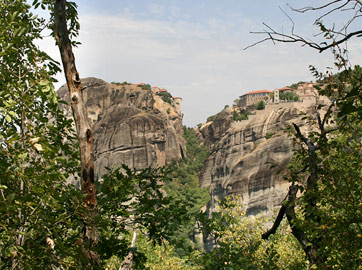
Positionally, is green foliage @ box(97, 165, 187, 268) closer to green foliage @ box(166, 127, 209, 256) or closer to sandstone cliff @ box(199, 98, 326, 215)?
sandstone cliff @ box(199, 98, 326, 215)

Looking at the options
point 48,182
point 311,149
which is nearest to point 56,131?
point 48,182

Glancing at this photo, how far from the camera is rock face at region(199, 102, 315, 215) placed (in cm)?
7131

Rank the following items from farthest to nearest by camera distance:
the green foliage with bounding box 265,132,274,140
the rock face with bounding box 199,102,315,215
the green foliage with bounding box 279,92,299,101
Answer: the green foliage with bounding box 279,92,299,101 < the green foliage with bounding box 265,132,274,140 < the rock face with bounding box 199,102,315,215

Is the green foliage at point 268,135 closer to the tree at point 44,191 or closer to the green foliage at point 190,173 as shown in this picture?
the green foliage at point 190,173

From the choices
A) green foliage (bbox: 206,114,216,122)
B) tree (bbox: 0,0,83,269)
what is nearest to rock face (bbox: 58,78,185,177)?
green foliage (bbox: 206,114,216,122)

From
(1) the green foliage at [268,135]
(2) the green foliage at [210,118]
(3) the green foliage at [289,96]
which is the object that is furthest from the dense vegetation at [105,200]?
(2) the green foliage at [210,118]

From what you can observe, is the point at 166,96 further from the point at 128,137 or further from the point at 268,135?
the point at 268,135

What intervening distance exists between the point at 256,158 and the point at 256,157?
0.58 ft

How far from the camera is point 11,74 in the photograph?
6.70 meters

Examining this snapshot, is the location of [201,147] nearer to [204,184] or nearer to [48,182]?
[204,184]

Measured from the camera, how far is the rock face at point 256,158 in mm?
71312

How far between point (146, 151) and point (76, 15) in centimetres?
9272

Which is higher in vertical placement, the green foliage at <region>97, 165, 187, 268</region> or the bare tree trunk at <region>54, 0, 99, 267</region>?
the bare tree trunk at <region>54, 0, 99, 267</region>

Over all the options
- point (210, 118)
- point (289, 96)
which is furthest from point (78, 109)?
point (210, 118)
